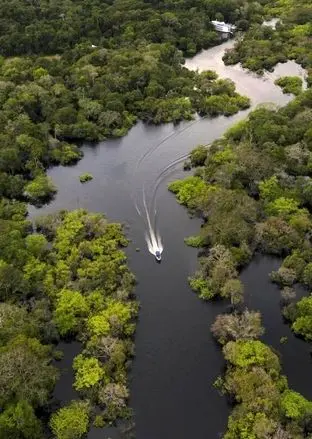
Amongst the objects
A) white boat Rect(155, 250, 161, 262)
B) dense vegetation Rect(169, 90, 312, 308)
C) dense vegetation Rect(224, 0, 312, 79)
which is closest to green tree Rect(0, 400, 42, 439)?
dense vegetation Rect(169, 90, 312, 308)

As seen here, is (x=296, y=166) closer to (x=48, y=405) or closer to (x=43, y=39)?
(x=48, y=405)

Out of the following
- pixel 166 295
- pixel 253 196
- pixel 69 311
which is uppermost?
pixel 69 311

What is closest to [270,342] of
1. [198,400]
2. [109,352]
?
[198,400]

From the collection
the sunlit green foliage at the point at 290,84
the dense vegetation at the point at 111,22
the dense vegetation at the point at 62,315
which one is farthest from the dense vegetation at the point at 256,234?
the dense vegetation at the point at 111,22

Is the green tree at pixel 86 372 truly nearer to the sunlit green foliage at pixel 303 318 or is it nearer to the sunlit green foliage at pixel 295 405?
the sunlit green foliage at pixel 295 405

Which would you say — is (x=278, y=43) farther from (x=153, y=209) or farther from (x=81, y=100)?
(x=153, y=209)

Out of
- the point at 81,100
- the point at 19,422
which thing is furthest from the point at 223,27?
the point at 19,422

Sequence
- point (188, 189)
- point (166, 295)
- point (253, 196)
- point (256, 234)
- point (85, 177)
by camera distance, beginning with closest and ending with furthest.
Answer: point (166, 295) → point (256, 234) → point (253, 196) → point (188, 189) → point (85, 177)
